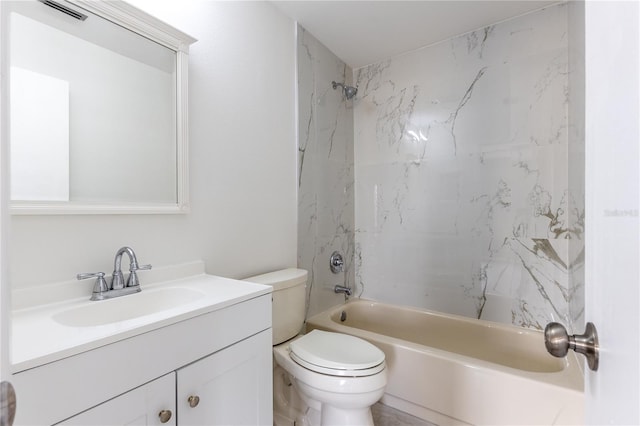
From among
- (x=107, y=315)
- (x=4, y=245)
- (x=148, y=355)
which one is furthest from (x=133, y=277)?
(x=4, y=245)

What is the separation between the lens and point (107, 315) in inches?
39.7

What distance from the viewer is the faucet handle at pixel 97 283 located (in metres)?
1.01

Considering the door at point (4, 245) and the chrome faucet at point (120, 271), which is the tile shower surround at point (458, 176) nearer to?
the chrome faucet at point (120, 271)

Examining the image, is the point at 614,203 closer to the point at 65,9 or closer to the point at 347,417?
the point at 347,417

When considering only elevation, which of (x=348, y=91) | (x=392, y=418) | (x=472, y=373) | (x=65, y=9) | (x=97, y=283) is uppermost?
(x=348, y=91)

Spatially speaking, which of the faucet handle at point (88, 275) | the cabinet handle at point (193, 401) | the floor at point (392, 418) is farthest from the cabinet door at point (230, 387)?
the floor at point (392, 418)

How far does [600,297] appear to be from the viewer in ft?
1.51

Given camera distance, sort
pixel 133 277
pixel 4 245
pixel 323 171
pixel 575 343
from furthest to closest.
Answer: pixel 323 171, pixel 133 277, pixel 575 343, pixel 4 245

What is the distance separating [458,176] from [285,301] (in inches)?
60.3

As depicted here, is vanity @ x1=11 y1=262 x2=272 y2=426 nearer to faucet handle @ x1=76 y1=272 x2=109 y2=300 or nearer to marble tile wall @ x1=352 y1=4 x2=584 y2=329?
faucet handle @ x1=76 y1=272 x2=109 y2=300

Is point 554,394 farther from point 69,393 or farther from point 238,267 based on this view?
point 69,393

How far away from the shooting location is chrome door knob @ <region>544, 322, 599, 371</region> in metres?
0.48

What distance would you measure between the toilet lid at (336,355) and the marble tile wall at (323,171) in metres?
0.61

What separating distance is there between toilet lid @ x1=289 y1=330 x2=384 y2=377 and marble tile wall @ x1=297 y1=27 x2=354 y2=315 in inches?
23.9
